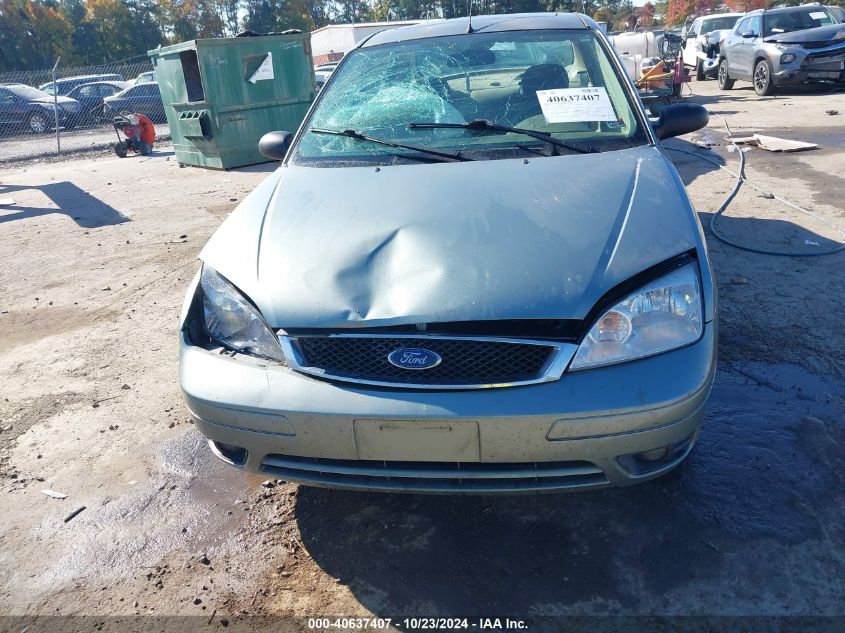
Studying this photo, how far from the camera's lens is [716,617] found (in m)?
1.92

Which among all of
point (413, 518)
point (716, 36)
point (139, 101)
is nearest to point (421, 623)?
point (413, 518)

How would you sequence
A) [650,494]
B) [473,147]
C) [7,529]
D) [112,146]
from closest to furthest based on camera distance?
[650,494], [7,529], [473,147], [112,146]

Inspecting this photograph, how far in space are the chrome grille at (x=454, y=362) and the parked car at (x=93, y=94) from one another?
2209 cm

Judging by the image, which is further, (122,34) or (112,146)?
(122,34)

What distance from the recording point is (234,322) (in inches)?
88.5

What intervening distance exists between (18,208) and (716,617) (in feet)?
32.4

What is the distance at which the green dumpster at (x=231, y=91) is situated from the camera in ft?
33.1

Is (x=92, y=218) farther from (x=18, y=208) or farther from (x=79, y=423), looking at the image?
(x=79, y=423)

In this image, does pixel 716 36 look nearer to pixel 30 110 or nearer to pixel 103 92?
pixel 103 92

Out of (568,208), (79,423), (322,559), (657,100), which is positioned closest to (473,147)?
(568,208)

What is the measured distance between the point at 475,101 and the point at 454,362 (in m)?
1.71

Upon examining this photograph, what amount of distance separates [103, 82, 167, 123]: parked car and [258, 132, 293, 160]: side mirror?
1803 centimetres

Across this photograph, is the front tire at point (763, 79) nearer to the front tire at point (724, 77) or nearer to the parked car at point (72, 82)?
the front tire at point (724, 77)

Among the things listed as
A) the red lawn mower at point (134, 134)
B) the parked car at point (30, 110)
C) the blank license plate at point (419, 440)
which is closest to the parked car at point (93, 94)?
the parked car at point (30, 110)
